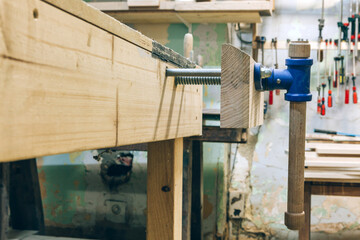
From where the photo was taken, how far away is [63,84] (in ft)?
1.75

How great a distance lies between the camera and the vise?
80cm

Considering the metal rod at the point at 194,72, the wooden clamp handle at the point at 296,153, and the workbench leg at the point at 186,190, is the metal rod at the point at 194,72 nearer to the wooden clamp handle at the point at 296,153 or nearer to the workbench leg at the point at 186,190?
the wooden clamp handle at the point at 296,153

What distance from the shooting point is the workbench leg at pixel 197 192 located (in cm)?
283

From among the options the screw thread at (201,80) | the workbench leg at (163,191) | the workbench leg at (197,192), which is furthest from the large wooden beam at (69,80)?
the workbench leg at (197,192)

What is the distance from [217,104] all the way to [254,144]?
0.47m

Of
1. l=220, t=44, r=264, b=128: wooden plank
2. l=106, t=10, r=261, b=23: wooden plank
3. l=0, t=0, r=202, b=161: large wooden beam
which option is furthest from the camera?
l=106, t=10, r=261, b=23: wooden plank

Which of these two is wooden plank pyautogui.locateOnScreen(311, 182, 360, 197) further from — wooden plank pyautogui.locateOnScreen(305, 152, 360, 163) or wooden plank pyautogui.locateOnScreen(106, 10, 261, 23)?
wooden plank pyautogui.locateOnScreen(106, 10, 261, 23)

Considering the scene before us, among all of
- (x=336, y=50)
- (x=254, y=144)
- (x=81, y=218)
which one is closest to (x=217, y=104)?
(x=254, y=144)

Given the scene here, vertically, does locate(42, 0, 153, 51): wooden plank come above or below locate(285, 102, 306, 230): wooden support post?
above

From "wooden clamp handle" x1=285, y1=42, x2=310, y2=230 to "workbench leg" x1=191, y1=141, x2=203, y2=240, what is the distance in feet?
6.35

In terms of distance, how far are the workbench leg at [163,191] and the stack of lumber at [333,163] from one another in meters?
1.29

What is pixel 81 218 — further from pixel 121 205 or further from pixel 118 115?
pixel 118 115

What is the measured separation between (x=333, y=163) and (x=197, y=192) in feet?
3.29

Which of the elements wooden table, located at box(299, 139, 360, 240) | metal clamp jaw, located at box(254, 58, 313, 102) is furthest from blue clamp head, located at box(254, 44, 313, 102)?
wooden table, located at box(299, 139, 360, 240)
